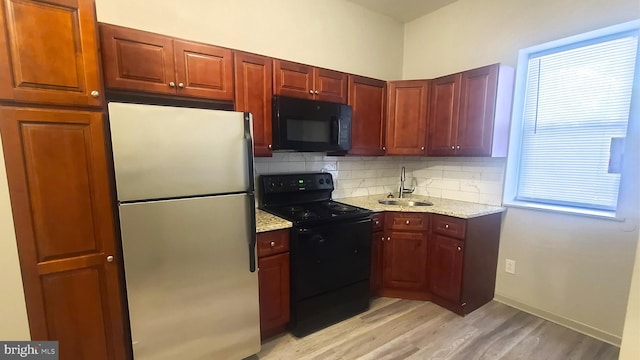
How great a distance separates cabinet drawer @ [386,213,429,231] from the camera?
Answer: 2625 mm

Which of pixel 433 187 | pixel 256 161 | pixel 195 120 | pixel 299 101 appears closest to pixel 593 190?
pixel 433 187

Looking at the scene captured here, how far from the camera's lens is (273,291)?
6.74 ft

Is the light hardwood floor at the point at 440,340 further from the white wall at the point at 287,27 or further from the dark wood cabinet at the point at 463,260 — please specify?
the white wall at the point at 287,27

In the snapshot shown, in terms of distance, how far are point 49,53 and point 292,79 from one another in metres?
1.49

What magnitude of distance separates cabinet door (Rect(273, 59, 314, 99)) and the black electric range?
0.76 meters

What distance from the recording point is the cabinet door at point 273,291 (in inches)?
78.9

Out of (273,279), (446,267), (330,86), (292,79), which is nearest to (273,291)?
(273,279)

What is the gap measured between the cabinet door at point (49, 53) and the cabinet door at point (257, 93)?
2.92 ft

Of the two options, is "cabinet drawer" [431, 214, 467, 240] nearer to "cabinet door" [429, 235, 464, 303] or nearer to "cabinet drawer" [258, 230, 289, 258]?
"cabinet door" [429, 235, 464, 303]

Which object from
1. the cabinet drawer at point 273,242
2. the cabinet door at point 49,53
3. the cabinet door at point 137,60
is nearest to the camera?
the cabinet door at point 49,53

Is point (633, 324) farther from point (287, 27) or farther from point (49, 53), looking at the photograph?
point (287, 27)

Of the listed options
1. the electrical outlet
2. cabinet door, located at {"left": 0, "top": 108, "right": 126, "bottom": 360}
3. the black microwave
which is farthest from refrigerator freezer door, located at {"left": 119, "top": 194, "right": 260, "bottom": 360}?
the electrical outlet

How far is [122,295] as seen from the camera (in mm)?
1545

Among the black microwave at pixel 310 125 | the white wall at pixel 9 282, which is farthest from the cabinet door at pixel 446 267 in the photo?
the white wall at pixel 9 282
